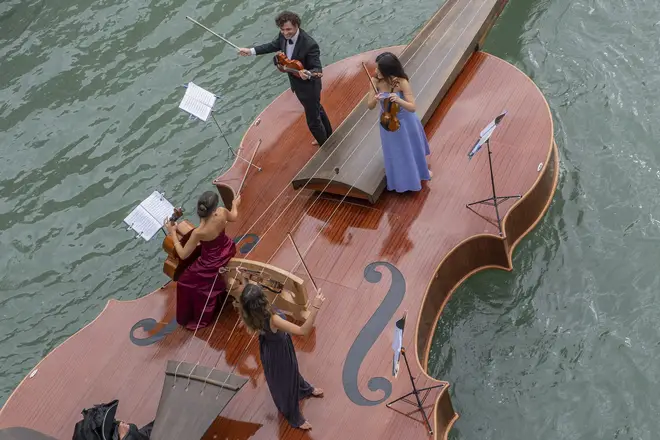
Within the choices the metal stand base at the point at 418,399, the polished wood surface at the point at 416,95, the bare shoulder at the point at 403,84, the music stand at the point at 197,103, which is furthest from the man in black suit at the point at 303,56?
the metal stand base at the point at 418,399

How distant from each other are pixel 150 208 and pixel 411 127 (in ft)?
7.89

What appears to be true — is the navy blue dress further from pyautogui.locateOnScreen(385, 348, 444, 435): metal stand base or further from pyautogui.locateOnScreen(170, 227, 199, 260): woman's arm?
pyautogui.locateOnScreen(170, 227, 199, 260): woman's arm

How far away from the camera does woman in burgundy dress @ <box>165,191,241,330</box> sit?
546 cm

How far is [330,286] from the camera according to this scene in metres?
5.89

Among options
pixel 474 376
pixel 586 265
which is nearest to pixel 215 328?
pixel 474 376

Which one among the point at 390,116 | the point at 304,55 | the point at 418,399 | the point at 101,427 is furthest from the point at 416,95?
the point at 101,427

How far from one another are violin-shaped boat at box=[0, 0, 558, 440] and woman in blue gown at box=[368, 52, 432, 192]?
0.64ft

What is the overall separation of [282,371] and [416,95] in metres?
3.43

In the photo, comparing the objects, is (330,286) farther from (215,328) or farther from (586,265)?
(586,265)

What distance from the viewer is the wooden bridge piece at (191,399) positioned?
480 centimetres

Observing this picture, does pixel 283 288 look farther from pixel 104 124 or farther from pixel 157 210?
pixel 104 124

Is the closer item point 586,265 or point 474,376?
point 474,376

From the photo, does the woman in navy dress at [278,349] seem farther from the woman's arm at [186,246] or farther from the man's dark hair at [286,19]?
the man's dark hair at [286,19]

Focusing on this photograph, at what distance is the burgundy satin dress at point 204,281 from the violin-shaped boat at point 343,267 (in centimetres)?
18
